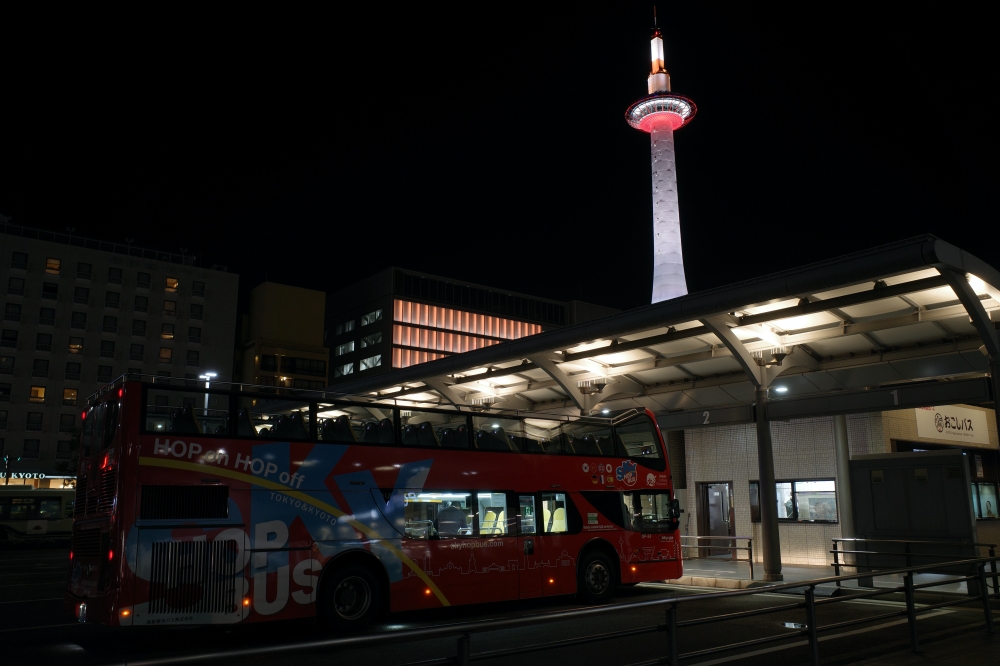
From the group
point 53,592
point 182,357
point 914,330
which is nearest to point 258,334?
point 182,357

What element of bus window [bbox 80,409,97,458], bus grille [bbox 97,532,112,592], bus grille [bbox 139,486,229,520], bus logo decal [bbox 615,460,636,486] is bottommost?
bus grille [bbox 97,532,112,592]

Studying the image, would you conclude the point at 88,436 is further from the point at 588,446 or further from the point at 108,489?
the point at 588,446

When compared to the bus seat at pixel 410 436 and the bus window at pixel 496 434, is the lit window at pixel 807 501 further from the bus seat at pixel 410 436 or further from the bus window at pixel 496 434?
the bus seat at pixel 410 436

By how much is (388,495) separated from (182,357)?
68.1 m

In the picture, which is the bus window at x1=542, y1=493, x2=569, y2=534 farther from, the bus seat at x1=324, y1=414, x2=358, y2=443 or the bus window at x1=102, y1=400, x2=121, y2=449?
the bus window at x1=102, y1=400, x2=121, y2=449

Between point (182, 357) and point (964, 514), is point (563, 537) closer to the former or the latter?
point (964, 514)

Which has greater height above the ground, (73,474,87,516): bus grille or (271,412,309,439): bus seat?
(271,412,309,439): bus seat

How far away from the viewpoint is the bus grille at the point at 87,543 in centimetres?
1012

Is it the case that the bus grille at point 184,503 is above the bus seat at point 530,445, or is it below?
below

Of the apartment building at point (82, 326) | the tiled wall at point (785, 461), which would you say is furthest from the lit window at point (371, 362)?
the tiled wall at point (785, 461)

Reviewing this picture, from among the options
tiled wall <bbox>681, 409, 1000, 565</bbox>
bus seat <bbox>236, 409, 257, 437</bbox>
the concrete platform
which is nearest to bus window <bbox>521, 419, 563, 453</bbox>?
the concrete platform

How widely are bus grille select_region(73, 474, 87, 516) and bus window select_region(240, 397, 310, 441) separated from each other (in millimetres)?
2453

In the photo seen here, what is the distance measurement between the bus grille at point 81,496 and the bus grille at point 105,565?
1.24 metres

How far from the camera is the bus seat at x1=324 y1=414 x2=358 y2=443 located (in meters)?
11.8
